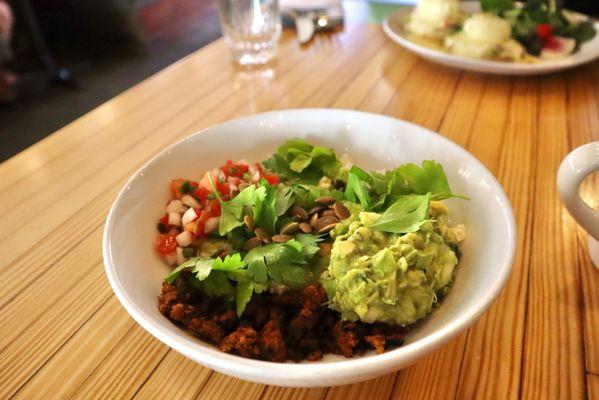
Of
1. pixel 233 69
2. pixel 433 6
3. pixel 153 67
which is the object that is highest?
pixel 433 6

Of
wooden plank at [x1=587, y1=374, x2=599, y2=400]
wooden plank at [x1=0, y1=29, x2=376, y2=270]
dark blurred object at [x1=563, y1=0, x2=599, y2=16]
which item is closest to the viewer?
wooden plank at [x1=587, y1=374, x2=599, y2=400]

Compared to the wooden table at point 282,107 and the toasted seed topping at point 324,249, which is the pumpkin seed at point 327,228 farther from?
the wooden table at point 282,107

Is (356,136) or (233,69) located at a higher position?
(356,136)

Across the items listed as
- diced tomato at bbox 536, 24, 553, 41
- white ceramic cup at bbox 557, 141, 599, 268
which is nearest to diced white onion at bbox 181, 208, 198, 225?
white ceramic cup at bbox 557, 141, 599, 268

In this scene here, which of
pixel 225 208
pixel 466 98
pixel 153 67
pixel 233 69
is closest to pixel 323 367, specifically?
pixel 225 208

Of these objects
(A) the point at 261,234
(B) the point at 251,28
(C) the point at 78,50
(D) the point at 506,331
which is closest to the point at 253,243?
(A) the point at 261,234

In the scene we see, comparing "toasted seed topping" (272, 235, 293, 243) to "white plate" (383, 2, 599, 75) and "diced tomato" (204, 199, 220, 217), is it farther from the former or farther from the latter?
"white plate" (383, 2, 599, 75)

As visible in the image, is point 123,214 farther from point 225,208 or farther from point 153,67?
point 153,67
